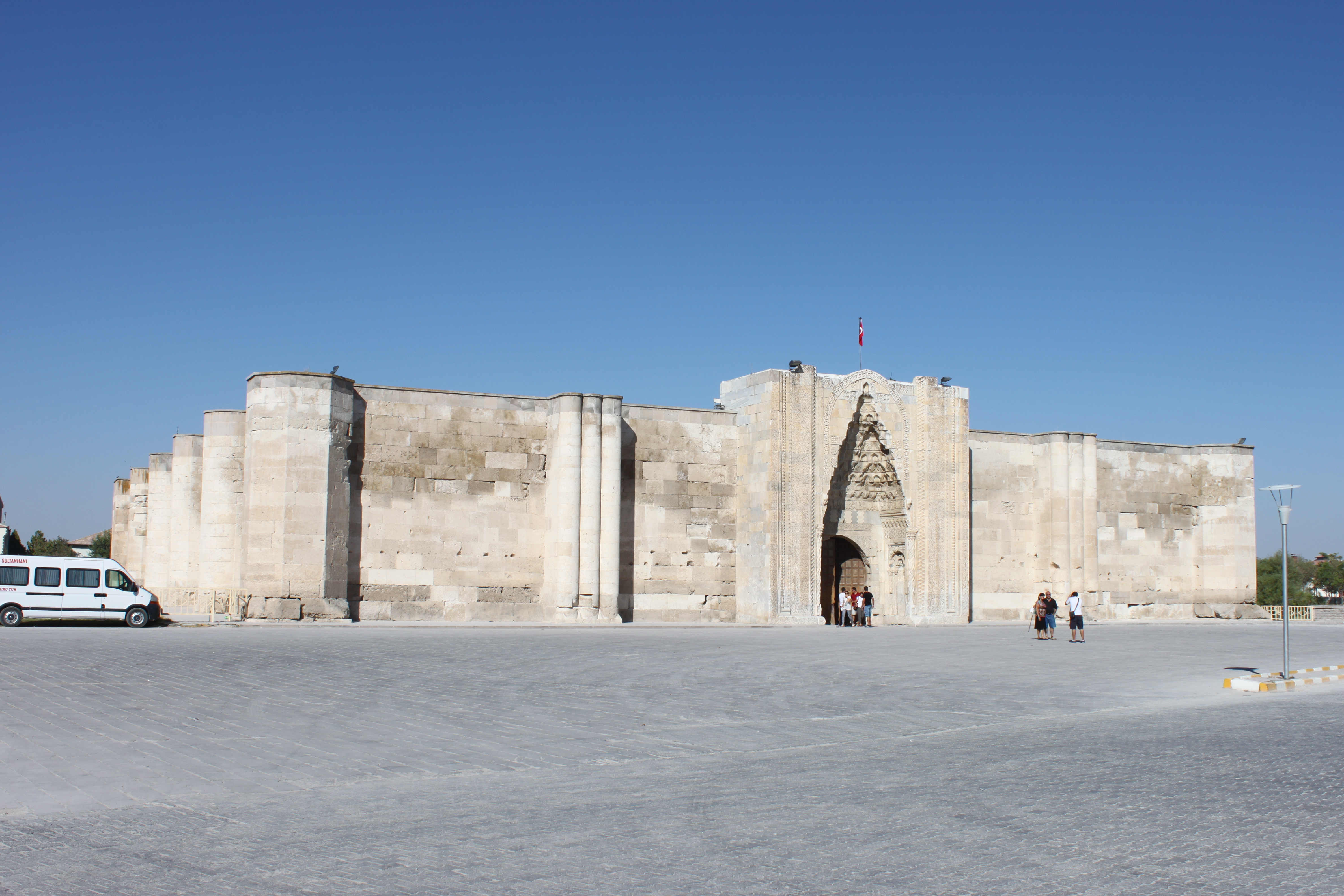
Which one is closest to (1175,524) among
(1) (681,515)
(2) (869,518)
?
(2) (869,518)

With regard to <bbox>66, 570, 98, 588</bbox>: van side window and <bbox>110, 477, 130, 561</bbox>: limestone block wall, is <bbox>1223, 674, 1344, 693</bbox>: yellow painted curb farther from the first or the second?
<bbox>110, 477, 130, 561</bbox>: limestone block wall

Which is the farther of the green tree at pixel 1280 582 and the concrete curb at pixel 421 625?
the green tree at pixel 1280 582

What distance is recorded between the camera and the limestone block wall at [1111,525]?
3091cm

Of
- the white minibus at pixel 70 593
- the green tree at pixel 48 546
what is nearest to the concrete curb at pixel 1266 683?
the white minibus at pixel 70 593

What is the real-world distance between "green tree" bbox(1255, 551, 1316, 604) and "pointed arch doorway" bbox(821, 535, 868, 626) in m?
13.6

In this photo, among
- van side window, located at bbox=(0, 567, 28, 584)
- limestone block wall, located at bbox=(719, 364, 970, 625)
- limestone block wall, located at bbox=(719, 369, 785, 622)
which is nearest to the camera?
van side window, located at bbox=(0, 567, 28, 584)

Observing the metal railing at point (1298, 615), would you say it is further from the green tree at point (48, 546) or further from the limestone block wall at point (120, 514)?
the green tree at point (48, 546)

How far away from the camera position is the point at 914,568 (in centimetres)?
2892

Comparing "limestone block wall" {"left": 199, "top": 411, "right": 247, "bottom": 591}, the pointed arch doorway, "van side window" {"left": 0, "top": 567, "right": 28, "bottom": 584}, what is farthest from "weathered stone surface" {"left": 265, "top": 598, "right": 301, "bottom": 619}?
the pointed arch doorway

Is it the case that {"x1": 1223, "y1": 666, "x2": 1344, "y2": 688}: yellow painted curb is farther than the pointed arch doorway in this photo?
No

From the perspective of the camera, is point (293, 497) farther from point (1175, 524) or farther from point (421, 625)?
point (1175, 524)

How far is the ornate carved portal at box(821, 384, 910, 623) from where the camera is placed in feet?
94.7

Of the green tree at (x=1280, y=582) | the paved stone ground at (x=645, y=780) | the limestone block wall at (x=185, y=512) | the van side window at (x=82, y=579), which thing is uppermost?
the limestone block wall at (x=185, y=512)

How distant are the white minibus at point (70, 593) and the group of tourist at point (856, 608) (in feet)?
53.4
